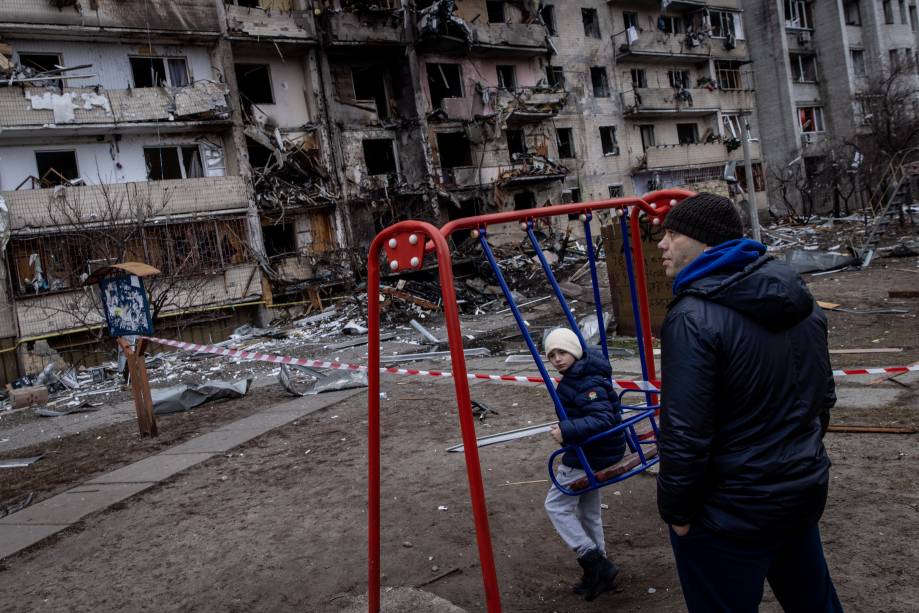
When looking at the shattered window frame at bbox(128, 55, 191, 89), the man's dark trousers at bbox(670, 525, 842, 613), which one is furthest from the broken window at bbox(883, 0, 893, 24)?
the man's dark trousers at bbox(670, 525, 842, 613)

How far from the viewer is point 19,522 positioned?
5.50 meters

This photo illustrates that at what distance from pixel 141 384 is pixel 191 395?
7.29 feet

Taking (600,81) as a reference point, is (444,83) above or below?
below

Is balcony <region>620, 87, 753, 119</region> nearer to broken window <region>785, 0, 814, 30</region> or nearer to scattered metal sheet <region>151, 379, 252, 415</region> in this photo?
broken window <region>785, 0, 814, 30</region>

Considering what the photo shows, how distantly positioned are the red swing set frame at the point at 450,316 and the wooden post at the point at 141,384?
524 cm

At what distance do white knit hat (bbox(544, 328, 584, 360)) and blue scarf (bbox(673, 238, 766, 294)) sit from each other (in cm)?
117

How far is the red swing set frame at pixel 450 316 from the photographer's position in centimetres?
257

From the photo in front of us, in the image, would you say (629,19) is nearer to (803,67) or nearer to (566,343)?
(803,67)

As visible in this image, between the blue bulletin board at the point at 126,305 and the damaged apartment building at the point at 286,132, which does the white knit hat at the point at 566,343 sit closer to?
the blue bulletin board at the point at 126,305

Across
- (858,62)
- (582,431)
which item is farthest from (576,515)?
(858,62)

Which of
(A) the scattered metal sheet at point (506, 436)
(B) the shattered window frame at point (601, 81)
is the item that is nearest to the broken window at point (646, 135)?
(B) the shattered window frame at point (601, 81)

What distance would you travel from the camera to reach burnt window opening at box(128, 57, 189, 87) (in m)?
22.5

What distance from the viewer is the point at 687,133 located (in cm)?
3847

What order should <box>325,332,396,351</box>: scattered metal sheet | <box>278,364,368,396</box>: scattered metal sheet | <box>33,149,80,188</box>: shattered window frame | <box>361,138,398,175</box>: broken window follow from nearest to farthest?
<box>278,364,368,396</box>: scattered metal sheet, <box>325,332,396,351</box>: scattered metal sheet, <box>33,149,80,188</box>: shattered window frame, <box>361,138,398,175</box>: broken window
